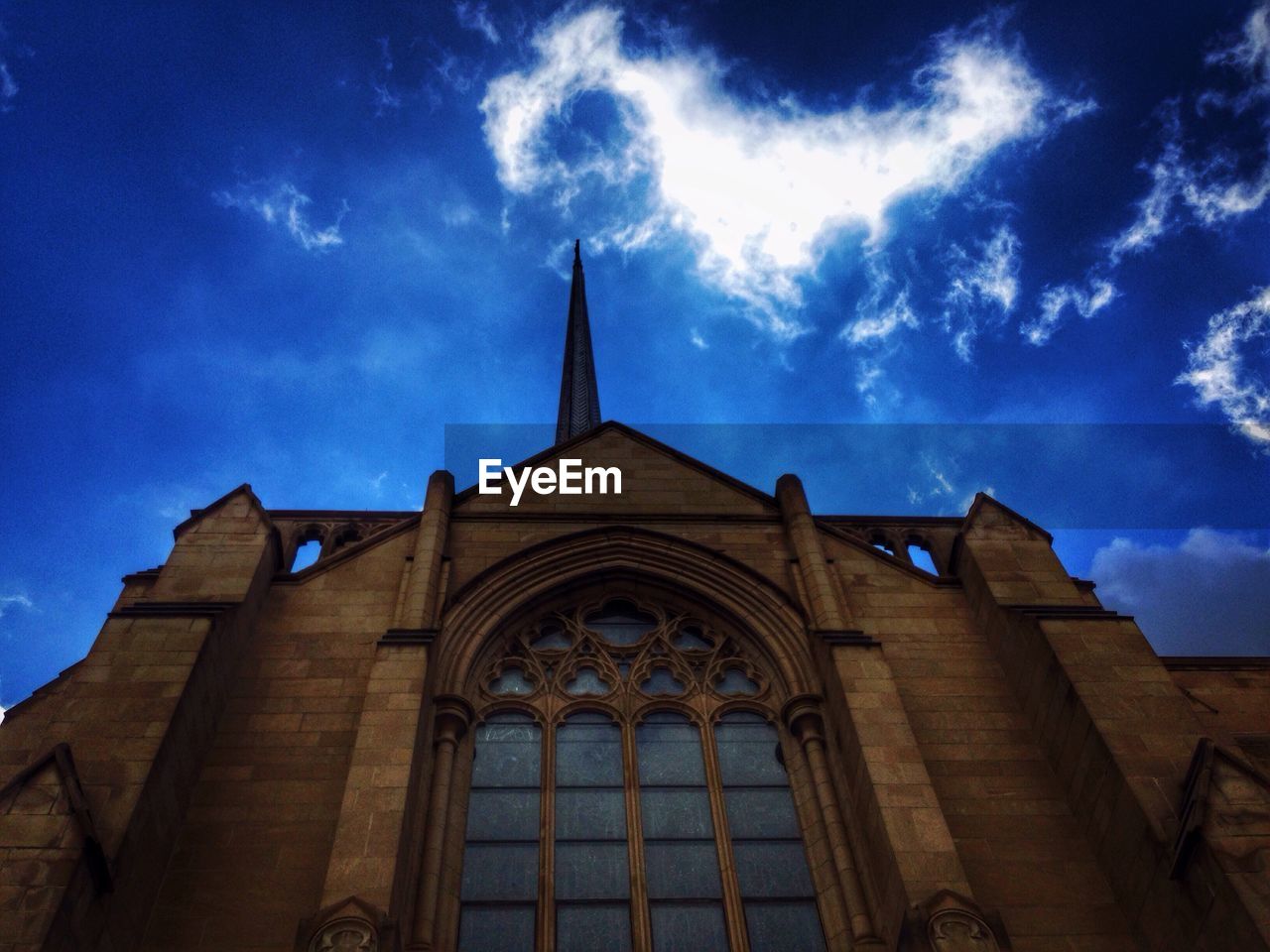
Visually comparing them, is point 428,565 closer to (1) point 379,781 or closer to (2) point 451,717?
(2) point 451,717

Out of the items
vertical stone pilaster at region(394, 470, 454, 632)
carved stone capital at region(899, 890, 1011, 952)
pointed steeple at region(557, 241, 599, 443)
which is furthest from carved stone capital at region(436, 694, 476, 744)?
pointed steeple at region(557, 241, 599, 443)

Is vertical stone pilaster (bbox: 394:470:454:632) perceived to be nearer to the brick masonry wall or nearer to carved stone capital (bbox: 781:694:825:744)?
the brick masonry wall

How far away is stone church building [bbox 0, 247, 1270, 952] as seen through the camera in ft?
30.8

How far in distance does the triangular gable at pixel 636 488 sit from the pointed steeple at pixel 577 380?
12667 mm

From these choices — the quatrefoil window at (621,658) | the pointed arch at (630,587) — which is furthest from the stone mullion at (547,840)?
the pointed arch at (630,587)

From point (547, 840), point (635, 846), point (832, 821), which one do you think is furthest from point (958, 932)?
point (547, 840)

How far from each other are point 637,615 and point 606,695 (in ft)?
5.53

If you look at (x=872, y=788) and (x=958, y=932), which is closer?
(x=958, y=932)

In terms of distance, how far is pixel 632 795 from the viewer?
11.5 m

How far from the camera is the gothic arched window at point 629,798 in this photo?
10242mm

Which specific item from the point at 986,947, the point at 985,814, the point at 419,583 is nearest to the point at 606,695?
the point at 419,583

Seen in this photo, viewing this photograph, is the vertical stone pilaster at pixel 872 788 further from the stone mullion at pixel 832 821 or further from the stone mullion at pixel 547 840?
the stone mullion at pixel 547 840

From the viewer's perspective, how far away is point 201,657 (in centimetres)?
1123

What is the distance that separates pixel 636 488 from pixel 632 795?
18.1 feet
